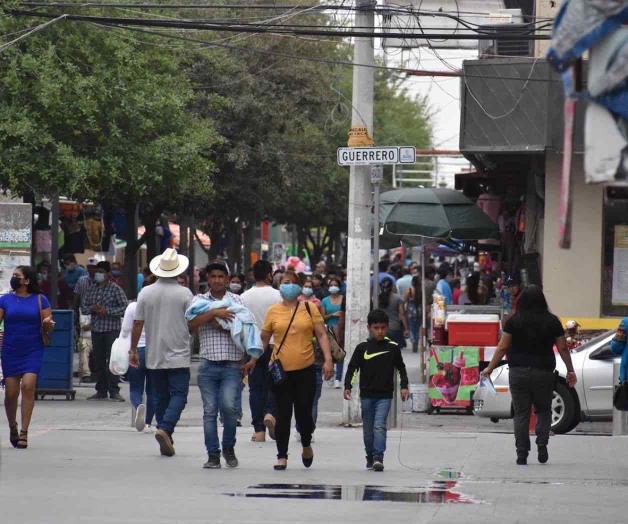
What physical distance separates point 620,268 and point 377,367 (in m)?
8.46

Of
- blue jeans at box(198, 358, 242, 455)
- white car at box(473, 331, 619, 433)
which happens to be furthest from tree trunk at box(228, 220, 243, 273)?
blue jeans at box(198, 358, 242, 455)

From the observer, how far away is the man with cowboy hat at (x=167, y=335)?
1286 centimetres

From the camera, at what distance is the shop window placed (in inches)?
791

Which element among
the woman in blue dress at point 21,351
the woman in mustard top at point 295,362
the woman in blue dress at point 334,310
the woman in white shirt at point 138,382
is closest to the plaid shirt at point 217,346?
the woman in mustard top at point 295,362

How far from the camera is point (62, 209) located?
34.6 meters

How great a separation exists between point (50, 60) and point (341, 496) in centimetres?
1304

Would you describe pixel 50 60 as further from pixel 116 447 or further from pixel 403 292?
pixel 403 292

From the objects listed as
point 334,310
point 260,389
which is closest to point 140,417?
point 260,389

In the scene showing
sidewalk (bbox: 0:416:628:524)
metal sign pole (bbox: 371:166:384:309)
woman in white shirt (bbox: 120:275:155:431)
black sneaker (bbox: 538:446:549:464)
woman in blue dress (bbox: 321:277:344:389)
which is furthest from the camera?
woman in blue dress (bbox: 321:277:344:389)

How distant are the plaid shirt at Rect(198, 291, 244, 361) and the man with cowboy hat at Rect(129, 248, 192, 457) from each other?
461 millimetres

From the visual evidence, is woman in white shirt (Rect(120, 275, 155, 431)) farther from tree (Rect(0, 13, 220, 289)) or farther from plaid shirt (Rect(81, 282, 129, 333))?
tree (Rect(0, 13, 220, 289))

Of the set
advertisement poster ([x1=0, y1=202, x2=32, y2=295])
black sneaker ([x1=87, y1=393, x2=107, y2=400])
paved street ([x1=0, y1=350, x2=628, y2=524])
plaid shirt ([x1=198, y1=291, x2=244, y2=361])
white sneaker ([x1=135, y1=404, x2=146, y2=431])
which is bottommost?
black sneaker ([x1=87, y1=393, x2=107, y2=400])

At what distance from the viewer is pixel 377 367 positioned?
12648mm

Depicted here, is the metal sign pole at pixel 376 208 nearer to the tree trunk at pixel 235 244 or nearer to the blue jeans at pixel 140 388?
the blue jeans at pixel 140 388
